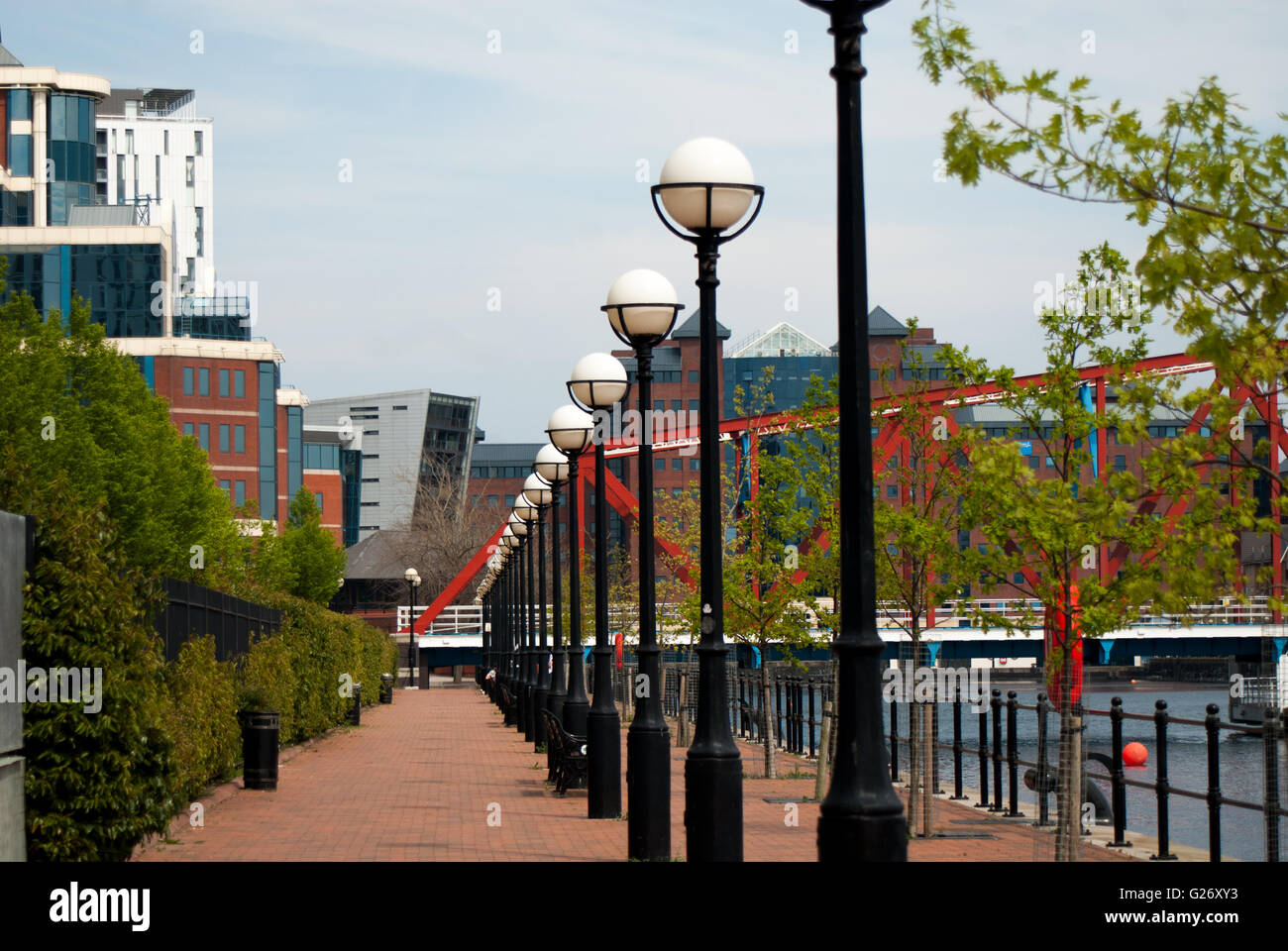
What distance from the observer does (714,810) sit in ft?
31.2

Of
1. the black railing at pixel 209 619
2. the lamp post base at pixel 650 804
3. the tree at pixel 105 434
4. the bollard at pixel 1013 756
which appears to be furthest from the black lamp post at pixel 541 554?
the tree at pixel 105 434

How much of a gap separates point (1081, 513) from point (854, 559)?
3.51 metres

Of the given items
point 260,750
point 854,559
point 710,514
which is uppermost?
point 710,514

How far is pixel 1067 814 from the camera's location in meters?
10.6

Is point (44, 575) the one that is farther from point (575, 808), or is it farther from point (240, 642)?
point (240, 642)

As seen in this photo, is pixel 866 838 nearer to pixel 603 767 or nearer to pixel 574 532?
pixel 603 767

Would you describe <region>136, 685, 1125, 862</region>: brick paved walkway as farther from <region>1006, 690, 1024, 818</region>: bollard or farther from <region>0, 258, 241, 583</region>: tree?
<region>0, 258, 241, 583</region>: tree

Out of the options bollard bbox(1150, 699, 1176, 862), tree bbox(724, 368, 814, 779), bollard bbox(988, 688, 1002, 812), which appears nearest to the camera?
bollard bbox(1150, 699, 1176, 862)

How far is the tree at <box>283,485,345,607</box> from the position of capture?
3575 inches

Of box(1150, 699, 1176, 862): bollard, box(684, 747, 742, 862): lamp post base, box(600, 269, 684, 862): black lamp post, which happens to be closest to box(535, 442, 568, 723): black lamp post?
box(600, 269, 684, 862): black lamp post

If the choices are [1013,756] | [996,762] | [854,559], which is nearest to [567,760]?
[996,762]

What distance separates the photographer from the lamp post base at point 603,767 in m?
15.0
